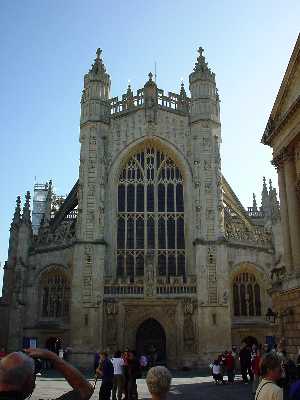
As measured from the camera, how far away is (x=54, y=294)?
100ft

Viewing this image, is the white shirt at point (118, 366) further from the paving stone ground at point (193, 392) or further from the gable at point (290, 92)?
the gable at point (290, 92)

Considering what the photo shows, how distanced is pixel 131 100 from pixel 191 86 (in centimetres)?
422

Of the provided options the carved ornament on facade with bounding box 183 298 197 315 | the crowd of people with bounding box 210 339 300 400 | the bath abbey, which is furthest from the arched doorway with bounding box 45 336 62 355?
the crowd of people with bounding box 210 339 300 400

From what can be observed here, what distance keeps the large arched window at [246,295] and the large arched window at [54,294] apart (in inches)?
419

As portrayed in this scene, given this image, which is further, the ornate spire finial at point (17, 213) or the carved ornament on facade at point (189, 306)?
the ornate spire finial at point (17, 213)

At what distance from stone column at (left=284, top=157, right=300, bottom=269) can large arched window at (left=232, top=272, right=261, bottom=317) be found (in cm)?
1333

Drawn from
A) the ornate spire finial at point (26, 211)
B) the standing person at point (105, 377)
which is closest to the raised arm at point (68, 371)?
the standing person at point (105, 377)

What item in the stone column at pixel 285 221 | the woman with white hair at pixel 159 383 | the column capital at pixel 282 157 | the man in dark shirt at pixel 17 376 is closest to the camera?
the man in dark shirt at pixel 17 376

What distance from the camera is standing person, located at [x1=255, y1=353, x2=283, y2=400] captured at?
14.4 feet

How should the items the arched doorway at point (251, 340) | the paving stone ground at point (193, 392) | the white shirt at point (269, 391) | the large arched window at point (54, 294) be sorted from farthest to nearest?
the large arched window at point (54, 294)
the arched doorway at point (251, 340)
the paving stone ground at point (193, 392)
the white shirt at point (269, 391)

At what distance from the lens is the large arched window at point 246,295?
3006 centimetres

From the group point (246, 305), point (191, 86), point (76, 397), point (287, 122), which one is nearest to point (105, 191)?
point (191, 86)

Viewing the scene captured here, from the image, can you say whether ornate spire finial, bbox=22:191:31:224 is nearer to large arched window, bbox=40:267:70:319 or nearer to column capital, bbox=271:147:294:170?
large arched window, bbox=40:267:70:319

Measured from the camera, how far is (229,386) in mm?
18172
